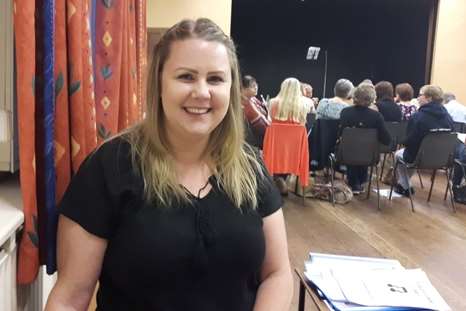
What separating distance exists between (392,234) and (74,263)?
324 centimetres

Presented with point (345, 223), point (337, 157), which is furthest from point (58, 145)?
point (337, 157)

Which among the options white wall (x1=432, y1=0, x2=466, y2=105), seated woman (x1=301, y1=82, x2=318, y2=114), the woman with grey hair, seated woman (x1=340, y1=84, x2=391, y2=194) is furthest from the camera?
white wall (x1=432, y1=0, x2=466, y2=105)

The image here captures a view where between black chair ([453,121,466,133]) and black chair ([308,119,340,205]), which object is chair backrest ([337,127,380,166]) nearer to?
black chair ([308,119,340,205])

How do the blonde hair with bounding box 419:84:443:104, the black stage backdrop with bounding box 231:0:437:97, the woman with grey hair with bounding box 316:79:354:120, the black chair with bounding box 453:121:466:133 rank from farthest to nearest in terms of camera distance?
the black stage backdrop with bounding box 231:0:437:97 < the black chair with bounding box 453:121:466:133 < the woman with grey hair with bounding box 316:79:354:120 < the blonde hair with bounding box 419:84:443:104

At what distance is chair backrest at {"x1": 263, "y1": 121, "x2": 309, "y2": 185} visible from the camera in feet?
14.6

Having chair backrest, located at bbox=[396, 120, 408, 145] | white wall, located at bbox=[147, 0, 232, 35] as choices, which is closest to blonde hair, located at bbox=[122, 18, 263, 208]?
white wall, located at bbox=[147, 0, 232, 35]

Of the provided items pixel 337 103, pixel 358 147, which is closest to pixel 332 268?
pixel 358 147

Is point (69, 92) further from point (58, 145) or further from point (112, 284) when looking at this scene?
point (112, 284)

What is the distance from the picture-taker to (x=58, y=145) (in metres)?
1.26

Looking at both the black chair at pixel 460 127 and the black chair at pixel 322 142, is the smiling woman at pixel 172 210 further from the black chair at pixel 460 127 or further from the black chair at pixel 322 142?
the black chair at pixel 460 127

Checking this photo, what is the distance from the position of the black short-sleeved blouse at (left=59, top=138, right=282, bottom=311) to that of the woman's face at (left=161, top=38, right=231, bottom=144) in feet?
0.53

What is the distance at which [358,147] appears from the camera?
455cm

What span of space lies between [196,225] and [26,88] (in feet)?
1.70

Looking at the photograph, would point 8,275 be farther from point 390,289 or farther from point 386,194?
point 386,194
